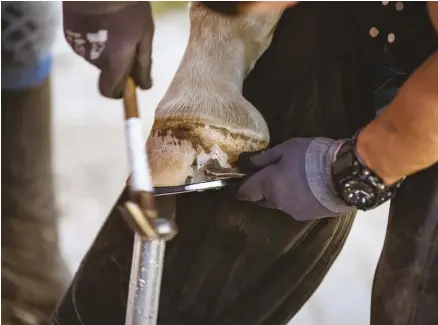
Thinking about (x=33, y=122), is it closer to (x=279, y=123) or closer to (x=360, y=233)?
(x=279, y=123)

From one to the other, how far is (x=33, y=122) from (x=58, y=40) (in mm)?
64

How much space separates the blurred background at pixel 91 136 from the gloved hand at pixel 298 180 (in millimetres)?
76

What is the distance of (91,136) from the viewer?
1.62 ft

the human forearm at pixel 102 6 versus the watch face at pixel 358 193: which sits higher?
the human forearm at pixel 102 6

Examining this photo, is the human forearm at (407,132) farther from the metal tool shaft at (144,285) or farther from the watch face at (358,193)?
the metal tool shaft at (144,285)

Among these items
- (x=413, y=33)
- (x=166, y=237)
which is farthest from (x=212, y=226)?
(x=413, y=33)

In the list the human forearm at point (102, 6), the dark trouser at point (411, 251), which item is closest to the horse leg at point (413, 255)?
the dark trouser at point (411, 251)

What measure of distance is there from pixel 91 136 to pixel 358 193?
0.62 feet

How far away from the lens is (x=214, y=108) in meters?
0.49

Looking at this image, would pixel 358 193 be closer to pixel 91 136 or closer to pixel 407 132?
pixel 407 132

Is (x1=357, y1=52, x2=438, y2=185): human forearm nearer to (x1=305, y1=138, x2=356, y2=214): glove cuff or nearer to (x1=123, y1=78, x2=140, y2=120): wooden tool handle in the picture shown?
(x1=305, y1=138, x2=356, y2=214): glove cuff

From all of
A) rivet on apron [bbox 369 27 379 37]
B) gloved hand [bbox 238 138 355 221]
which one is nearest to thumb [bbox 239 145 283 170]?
gloved hand [bbox 238 138 355 221]

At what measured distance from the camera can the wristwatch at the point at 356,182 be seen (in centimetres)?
45

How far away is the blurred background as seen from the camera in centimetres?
46
